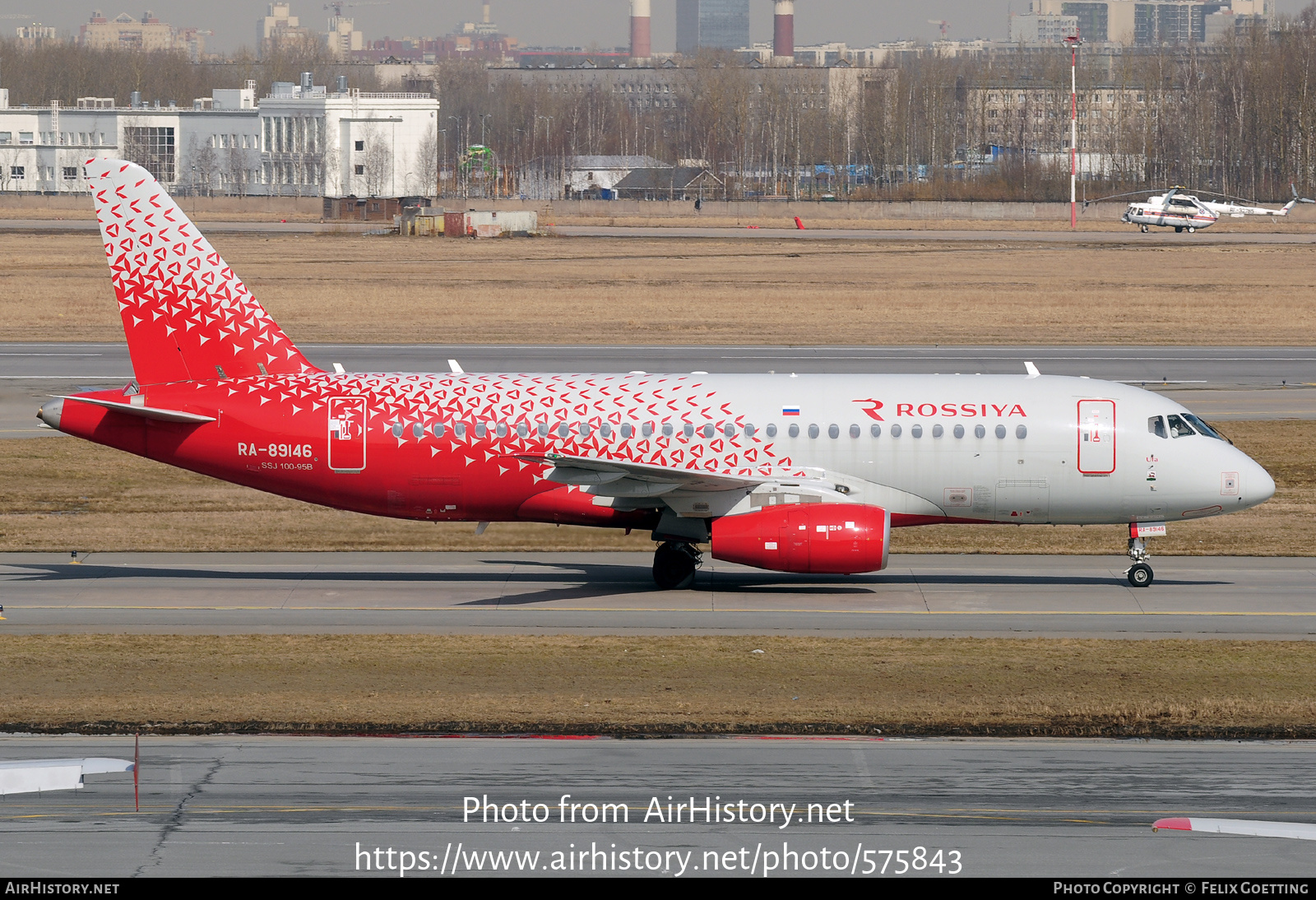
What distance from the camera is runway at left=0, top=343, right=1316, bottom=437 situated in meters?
55.3

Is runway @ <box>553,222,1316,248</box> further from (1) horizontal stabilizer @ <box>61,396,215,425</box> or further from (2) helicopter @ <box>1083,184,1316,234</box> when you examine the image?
(1) horizontal stabilizer @ <box>61,396,215,425</box>

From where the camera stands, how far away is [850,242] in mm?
125938

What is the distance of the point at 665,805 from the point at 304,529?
2099cm

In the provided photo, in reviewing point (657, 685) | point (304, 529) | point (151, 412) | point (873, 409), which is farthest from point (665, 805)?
point (304, 529)

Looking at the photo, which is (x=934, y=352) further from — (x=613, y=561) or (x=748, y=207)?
(x=748, y=207)

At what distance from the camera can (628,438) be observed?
31.0m

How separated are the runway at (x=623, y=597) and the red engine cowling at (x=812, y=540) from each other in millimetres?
955

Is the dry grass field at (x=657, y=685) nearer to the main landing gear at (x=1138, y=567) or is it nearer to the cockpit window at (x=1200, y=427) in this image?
the main landing gear at (x=1138, y=567)

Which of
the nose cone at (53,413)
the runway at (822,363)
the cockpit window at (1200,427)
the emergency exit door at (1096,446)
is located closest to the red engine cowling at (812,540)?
the emergency exit door at (1096,446)

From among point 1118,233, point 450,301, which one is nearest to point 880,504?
point 450,301

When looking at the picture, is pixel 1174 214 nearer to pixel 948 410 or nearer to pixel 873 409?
pixel 948 410

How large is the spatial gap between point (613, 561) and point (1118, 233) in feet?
376

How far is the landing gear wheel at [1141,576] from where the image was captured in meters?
31.7
